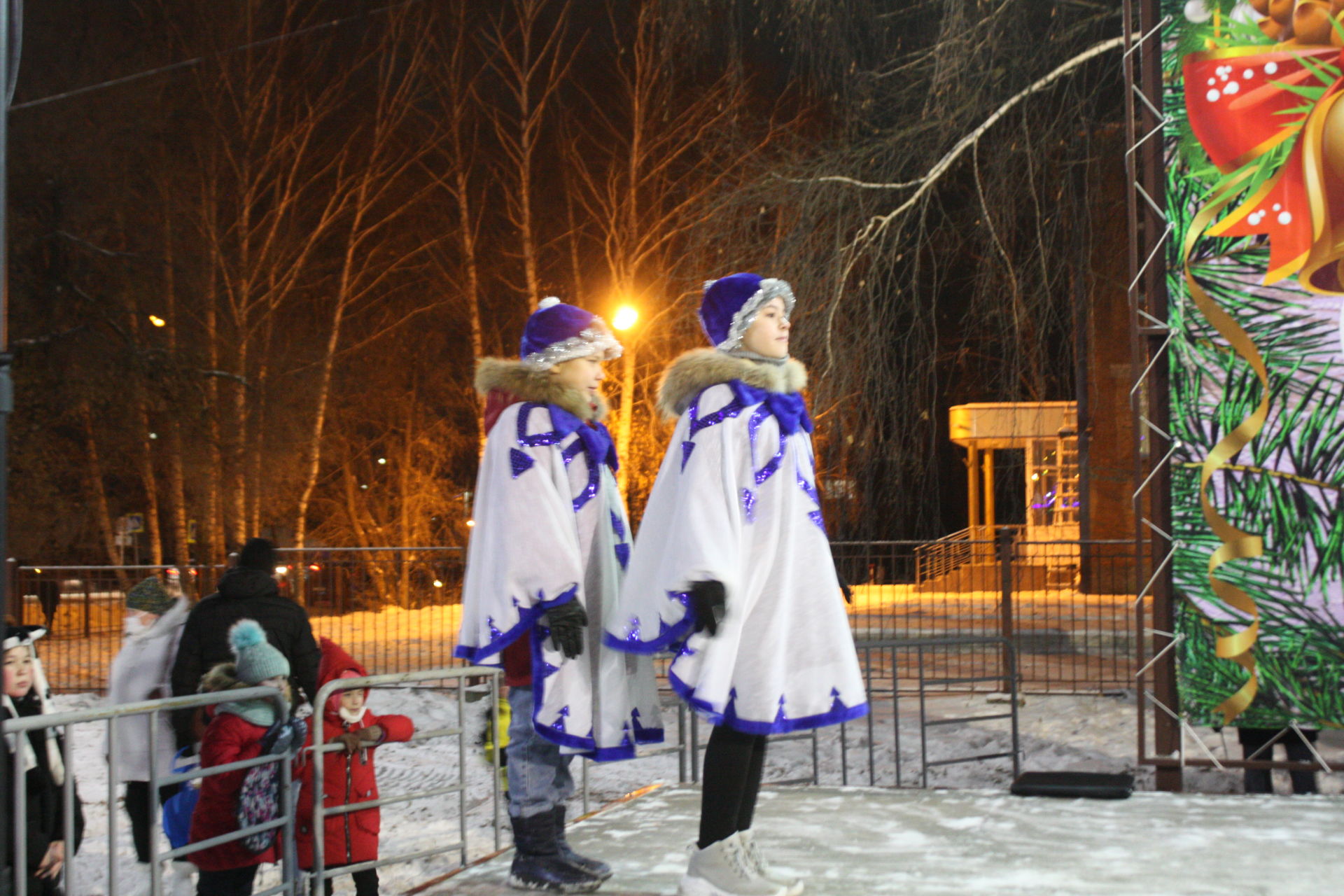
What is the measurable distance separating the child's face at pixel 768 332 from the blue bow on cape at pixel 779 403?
15 centimetres

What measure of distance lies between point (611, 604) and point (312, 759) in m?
1.31

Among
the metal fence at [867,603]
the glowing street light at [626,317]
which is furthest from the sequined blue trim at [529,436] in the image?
the glowing street light at [626,317]

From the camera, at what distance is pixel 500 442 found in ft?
12.6

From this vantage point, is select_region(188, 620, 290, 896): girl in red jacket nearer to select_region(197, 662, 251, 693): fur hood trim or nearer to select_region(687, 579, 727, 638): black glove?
select_region(197, 662, 251, 693): fur hood trim

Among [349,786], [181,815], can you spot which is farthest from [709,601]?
[181,815]

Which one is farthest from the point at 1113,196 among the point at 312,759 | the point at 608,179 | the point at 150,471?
the point at 150,471

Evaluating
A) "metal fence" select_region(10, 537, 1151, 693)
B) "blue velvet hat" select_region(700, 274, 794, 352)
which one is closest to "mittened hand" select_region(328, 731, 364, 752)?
"blue velvet hat" select_region(700, 274, 794, 352)

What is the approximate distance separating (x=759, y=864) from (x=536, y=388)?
1550 mm

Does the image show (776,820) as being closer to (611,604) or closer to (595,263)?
(611,604)

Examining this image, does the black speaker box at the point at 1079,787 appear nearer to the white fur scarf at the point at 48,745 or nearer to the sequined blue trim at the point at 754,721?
the sequined blue trim at the point at 754,721

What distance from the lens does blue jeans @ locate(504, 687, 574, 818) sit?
3.76 m

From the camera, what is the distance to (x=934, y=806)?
15.4 ft

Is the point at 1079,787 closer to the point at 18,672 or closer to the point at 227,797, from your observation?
the point at 227,797

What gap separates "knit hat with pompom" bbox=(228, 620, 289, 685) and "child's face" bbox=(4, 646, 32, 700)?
2.40 feet
